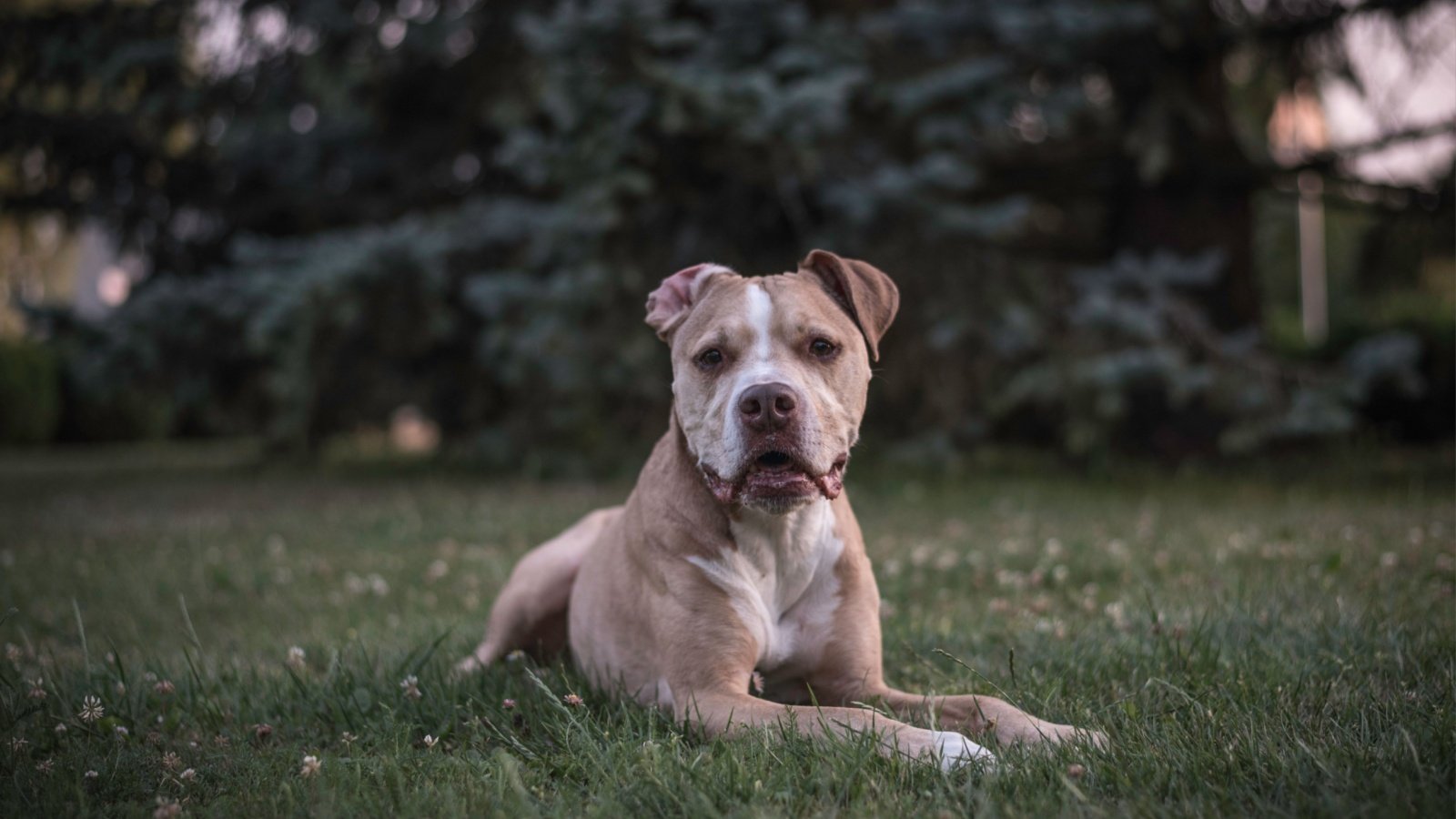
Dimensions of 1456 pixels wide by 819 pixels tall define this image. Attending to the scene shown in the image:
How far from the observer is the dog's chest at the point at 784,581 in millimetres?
3412

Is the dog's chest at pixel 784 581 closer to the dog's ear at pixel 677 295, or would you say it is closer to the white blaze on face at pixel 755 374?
the white blaze on face at pixel 755 374

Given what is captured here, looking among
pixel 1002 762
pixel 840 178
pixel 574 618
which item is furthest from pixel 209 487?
pixel 1002 762

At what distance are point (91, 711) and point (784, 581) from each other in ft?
7.06

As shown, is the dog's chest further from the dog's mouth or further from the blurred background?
the blurred background

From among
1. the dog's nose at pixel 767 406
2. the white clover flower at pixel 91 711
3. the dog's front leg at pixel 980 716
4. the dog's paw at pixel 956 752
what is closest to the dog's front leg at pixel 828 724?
the dog's paw at pixel 956 752

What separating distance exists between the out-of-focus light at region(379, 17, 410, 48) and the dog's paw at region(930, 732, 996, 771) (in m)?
8.83

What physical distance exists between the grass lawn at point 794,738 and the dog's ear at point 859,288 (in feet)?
3.86

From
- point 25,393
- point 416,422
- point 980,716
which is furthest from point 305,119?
point 25,393

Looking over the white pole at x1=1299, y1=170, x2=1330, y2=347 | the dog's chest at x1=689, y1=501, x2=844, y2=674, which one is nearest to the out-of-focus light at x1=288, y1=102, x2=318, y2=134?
the dog's chest at x1=689, y1=501, x2=844, y2=674

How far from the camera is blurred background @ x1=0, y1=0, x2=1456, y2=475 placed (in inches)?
318

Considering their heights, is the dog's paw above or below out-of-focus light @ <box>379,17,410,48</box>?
below

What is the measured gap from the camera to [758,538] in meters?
3.47

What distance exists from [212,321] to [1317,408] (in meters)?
9.29

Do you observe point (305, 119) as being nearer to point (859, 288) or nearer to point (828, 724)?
point (859, 288)
